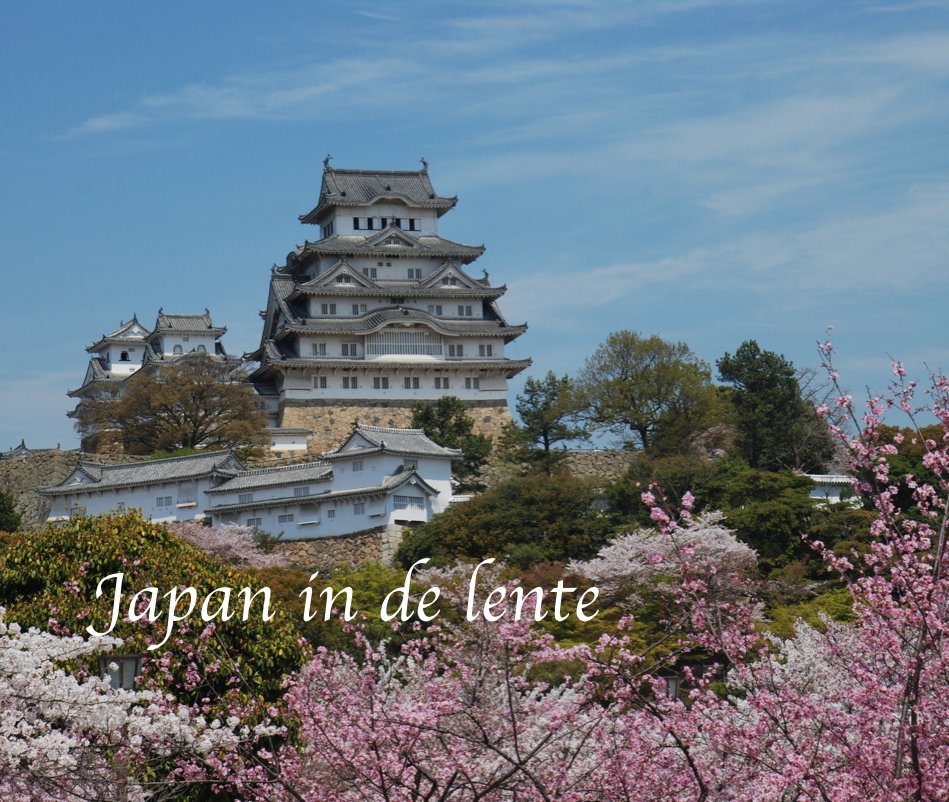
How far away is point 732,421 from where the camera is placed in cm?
4409

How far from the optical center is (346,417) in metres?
53.5

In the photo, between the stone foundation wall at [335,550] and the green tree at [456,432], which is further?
the green tree at [456,432]

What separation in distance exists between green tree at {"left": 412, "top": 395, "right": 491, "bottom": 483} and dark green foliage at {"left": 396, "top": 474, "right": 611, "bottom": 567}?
6711 mm

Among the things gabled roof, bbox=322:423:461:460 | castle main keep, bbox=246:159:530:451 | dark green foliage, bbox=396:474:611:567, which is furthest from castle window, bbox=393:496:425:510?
castle main keep, bbox=246:159:530:451

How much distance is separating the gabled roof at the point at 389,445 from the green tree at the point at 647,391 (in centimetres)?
675

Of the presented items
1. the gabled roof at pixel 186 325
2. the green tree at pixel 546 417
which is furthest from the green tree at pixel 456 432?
the gabled roof at pixel 186 325

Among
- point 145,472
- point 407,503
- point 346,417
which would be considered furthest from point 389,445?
point 346,417

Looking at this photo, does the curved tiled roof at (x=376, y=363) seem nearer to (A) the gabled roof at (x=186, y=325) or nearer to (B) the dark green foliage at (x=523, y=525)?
(A) the gabled roof at (x=186, y=325)

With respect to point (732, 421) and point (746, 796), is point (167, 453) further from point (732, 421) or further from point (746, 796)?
point (746, 796)

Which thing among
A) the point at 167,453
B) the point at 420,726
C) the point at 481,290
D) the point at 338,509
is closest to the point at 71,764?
the point at 420,726

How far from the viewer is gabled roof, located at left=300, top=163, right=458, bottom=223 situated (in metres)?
58.4

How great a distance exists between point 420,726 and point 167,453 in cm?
3797

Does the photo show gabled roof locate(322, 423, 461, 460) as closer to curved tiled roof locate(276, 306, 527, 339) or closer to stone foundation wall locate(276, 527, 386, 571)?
stone foundation wall locate(276, 527, 386, 571)

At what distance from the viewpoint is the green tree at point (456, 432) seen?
44.6 meters
